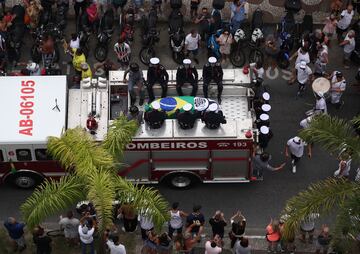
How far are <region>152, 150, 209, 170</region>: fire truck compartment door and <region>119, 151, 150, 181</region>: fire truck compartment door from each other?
0.78ft

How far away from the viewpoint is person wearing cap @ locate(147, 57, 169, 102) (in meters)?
19.0

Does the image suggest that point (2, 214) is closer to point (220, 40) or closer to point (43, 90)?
point (43, 90)

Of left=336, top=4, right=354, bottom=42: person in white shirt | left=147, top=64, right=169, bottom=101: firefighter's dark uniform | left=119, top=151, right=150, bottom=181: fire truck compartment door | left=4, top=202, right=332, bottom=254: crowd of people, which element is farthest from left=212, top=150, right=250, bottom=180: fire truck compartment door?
left=336, top=4, right=354, bottom=42: person in white shirt

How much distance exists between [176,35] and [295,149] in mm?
5633

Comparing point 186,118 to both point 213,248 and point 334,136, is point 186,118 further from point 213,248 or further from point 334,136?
point 334,136

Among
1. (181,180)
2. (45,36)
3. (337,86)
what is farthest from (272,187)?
(45,36)

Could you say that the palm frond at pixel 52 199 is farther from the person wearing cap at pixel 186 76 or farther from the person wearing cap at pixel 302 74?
the person wearing cap at pixel 302 74

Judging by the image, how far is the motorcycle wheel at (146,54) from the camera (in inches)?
888

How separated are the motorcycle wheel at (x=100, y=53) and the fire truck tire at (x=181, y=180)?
5.74 m

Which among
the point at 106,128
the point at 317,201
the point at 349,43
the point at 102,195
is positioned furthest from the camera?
the point at 349,43

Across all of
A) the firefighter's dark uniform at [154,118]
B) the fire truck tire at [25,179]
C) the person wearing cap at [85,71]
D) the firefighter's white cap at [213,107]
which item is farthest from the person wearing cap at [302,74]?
the fire truck tire at [25,179]

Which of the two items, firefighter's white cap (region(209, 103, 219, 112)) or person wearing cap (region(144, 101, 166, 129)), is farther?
firefighter's white cap (region(209, 103, 219, 112))

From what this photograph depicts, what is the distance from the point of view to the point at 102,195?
14.2 metres

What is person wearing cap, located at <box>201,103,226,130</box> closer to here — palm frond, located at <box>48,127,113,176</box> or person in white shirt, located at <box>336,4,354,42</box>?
palm frond, located at <box>48,127,113,176</box>
